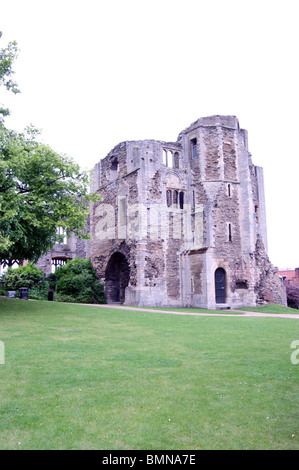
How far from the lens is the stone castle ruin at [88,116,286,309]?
84.7 feet

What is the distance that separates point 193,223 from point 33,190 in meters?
13.7

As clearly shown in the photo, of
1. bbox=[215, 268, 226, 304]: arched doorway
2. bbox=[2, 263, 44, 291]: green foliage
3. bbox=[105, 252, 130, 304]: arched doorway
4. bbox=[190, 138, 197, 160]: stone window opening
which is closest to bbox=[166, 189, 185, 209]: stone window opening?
bbox=[190, 138, 197, 160]: stone window opening

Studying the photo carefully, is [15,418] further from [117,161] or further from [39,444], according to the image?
[117,161]

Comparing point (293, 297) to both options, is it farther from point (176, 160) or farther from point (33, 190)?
point (33, 190)

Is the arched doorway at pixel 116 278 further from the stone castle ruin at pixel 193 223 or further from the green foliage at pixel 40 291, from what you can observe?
the green foliage at pixel 40 291

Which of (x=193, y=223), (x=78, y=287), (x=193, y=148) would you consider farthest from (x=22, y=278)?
(x=193, y=148)

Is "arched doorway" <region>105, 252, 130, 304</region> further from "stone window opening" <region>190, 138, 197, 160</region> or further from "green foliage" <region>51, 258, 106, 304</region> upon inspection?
"stone window opening" <region>190, 138, 197, 160</region>

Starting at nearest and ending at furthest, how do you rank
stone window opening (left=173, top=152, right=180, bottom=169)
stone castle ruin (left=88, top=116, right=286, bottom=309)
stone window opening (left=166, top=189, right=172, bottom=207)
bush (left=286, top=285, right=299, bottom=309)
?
stone castle ruin (left=88, top=116, right=286, bottom=309) < stone window opening (left=166, top=189, right=172, bottom=207) < stone window opening (left=173, top=152, right=180, bottom=169) < bush (left=286, top=285, right=299, bottom=309)

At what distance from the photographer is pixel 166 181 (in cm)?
2736

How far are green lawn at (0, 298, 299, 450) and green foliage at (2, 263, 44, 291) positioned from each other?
19.4m

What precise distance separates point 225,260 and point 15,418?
22818mm

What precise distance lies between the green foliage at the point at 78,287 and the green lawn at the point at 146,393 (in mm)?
17162

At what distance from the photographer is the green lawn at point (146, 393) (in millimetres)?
4277
